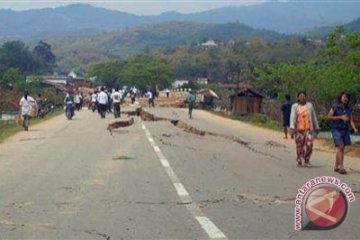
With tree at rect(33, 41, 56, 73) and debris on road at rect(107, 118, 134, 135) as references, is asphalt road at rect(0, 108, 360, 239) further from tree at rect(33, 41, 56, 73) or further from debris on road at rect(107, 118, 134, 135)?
tree at rect(33, 41, 56, 73)

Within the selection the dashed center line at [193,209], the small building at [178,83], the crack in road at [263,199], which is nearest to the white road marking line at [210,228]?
the dashed center line at [193,209]

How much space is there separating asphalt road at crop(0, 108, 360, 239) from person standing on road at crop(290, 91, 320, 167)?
1.45ft

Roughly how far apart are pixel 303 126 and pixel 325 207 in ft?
Answer: 26.4

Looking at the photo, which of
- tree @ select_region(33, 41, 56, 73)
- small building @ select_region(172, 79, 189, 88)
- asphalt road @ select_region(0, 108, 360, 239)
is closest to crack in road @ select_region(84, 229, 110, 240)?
asphalt road @ select_region(0, 108, 360, 239)

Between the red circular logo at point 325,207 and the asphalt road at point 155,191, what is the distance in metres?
0.15

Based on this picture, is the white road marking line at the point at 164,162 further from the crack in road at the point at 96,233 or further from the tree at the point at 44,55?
the tree at the point at 44,55

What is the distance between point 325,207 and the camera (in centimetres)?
892

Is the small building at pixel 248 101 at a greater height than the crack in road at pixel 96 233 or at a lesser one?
lesser

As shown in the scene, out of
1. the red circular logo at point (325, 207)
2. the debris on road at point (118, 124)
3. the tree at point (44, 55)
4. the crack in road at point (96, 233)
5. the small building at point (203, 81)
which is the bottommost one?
the small building at point (203, 81)

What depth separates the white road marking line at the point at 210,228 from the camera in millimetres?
8391

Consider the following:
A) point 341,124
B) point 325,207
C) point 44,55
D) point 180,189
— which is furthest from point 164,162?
point 44,55

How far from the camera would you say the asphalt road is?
8.79m

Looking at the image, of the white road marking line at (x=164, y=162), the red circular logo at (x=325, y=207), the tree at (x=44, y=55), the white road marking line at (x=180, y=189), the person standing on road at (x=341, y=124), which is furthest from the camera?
the tree at (x=44, y=55)

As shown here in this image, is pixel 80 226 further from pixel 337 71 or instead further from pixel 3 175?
pixel 337 71
